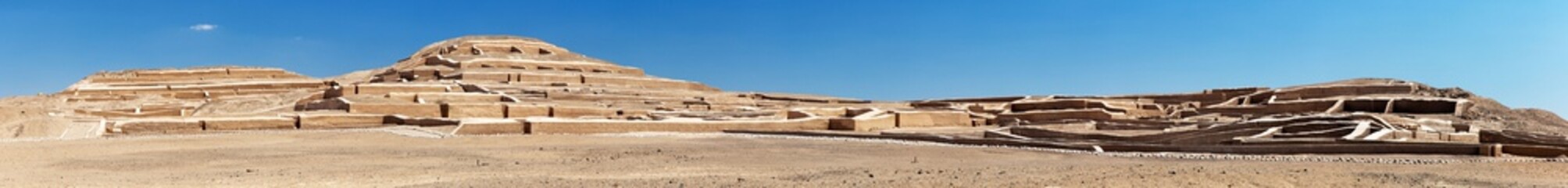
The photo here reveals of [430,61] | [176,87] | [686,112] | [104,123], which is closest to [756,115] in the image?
[686,112]

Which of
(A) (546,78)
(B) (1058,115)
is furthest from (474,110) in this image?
(A) (546,78)

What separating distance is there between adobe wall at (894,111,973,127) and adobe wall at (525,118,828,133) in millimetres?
4102

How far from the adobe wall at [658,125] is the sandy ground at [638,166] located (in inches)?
100

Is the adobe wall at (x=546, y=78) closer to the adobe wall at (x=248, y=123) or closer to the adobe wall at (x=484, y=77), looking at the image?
the adobe wall at (x=484, y=77)

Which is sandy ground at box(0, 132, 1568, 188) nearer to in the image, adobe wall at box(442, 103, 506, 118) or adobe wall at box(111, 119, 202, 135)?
adobe wall at box(111, 119, 202, 135)

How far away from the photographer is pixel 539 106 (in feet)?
110

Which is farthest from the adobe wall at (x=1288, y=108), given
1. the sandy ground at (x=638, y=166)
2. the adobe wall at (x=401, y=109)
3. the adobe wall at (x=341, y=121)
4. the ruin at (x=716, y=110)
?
the adobe wall at (x=341, y=121)

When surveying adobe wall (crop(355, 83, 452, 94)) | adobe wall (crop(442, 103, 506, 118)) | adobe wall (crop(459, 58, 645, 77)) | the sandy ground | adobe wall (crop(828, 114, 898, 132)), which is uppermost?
adobe wall (crop(459, 58, 645, 77))

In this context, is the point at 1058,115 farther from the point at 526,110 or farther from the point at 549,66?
the point at 549,66

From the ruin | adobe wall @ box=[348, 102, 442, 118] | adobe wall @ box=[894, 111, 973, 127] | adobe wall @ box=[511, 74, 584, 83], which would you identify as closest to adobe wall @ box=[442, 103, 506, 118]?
the ruin

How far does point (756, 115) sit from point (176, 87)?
3428cm

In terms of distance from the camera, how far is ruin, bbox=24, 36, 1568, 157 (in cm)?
2262

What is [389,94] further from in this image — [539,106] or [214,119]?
[214,119]

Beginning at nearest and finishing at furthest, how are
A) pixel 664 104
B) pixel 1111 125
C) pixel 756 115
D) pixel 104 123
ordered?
pixel 104 123 → pixel 1111 125 → pixel 756 115 → pixel 664 104
